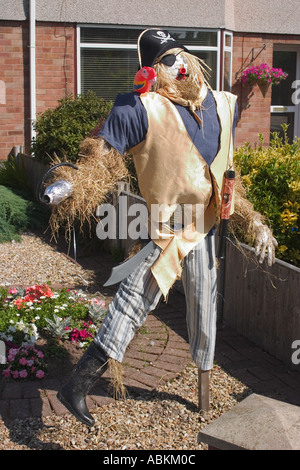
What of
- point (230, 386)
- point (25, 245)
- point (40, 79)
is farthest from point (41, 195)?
point (40, 79)

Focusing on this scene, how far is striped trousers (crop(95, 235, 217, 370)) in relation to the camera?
328 cm

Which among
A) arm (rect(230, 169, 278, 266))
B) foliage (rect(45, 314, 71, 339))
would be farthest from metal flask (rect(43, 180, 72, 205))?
foliage (rect(45, 314, 71, 339))

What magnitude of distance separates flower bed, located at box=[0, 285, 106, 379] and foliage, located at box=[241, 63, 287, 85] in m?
7.26

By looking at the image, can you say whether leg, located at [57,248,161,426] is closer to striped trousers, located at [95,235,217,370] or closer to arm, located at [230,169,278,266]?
striped trousers, located at [95,235,217,370]

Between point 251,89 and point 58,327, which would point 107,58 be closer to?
point 251,89

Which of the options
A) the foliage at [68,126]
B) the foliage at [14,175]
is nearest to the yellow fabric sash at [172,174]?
Result: the foliage at [68,126]

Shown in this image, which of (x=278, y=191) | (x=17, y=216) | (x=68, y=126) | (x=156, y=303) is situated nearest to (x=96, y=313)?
(x=156, y=303)

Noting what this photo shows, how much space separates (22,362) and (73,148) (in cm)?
431

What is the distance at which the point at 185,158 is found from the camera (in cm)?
329

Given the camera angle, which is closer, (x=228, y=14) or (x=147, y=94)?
(x=147, y=94)

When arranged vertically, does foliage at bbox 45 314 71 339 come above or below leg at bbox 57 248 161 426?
below

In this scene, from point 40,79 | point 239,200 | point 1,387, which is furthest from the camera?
point 40,79

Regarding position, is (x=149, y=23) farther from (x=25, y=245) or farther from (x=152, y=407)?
(x=152, y=407)

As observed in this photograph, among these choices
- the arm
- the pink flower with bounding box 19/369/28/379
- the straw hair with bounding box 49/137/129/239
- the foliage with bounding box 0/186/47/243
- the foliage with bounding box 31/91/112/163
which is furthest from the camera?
the foliage with bounding box 31/91/112/163
